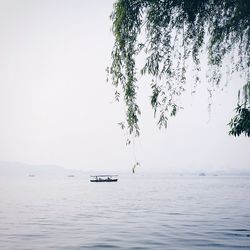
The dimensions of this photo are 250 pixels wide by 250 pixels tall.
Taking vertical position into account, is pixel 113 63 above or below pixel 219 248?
above

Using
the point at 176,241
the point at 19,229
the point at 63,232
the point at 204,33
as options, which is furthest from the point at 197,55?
the point at 19,229

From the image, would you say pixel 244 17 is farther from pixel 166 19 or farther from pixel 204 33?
pixel 166 19

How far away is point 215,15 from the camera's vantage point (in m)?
9.04

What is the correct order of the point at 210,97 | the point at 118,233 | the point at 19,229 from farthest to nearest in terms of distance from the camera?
the point at 19,229 < the point at 118,233 < the point at 210,97

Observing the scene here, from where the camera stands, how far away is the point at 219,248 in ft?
55.9

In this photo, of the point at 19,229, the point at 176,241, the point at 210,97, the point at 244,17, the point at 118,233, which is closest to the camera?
the point at 244,17

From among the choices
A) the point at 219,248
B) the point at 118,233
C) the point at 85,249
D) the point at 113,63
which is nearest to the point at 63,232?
the point at 118,233

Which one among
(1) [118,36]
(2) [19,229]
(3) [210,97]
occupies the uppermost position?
(1) [118,36]

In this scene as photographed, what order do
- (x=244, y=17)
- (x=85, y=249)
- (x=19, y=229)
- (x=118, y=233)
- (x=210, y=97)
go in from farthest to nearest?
(x=19, y=229), (x=118, y=233), (x=85, y=249), (x=210, y=97), (x=244, y=17)

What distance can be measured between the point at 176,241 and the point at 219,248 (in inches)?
112

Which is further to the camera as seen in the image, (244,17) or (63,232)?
(63,232)

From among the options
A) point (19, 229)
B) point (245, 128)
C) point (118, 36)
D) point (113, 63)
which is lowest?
point (19, 229)

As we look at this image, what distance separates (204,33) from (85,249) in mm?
11559

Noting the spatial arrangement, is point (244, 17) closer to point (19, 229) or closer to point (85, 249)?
point (85, 249)
